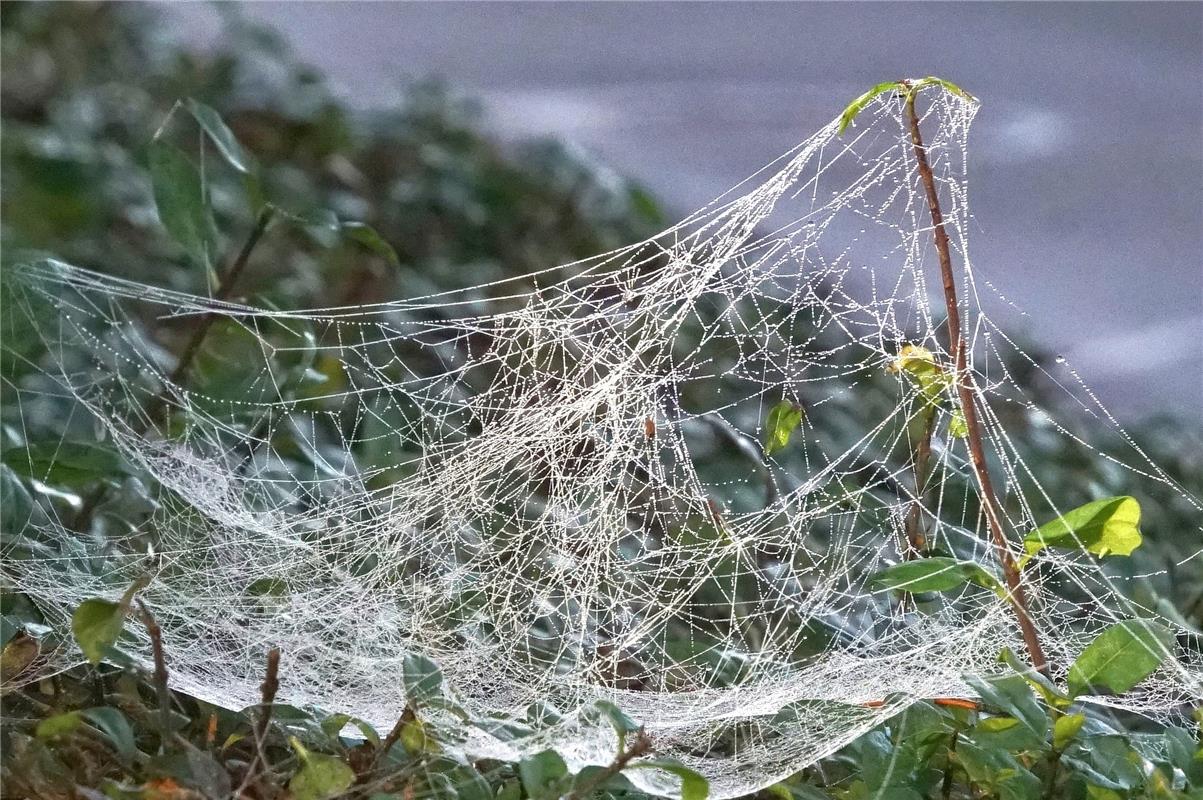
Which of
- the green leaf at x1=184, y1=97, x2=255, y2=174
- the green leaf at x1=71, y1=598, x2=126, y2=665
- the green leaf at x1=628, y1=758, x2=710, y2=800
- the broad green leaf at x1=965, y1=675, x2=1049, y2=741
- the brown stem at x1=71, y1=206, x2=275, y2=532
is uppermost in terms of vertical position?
the green leaf at x1=184, y1=97, x2=255, y2=174

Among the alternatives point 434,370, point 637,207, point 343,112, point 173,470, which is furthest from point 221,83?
point 173,470

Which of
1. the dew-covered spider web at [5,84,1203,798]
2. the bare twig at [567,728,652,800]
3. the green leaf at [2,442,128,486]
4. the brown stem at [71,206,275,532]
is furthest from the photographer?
the brown stem at [71,206,275,532]

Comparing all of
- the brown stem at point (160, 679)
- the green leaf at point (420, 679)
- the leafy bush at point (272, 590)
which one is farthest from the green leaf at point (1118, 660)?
the brown stem at point (160, 679)

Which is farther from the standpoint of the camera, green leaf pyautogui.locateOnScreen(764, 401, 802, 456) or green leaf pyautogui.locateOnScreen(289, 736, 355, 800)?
green leaf pyautogui.locateOnScreen(764, 401, 802, 456)

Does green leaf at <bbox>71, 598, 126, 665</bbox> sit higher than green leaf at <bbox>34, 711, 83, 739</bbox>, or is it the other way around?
green leaf at <bbox>71, 598, 126, 665</bbox>

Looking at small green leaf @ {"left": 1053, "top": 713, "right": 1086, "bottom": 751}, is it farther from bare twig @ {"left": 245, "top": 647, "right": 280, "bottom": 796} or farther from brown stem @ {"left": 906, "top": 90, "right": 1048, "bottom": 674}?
bare twig @ {"left": 245, "top": 647, "right": 280, "bottom": 796}

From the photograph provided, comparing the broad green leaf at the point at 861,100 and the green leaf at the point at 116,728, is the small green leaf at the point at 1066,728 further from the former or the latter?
the green leaf at the point at 116,728

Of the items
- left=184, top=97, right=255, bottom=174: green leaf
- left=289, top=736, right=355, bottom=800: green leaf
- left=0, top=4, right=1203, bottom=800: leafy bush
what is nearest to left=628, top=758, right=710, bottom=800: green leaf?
left=0, top=4, right=1203, bottom=800: leafy bush

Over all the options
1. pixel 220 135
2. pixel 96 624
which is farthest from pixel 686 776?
pixel 220 135

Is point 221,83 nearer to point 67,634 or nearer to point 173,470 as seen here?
point 173,470
